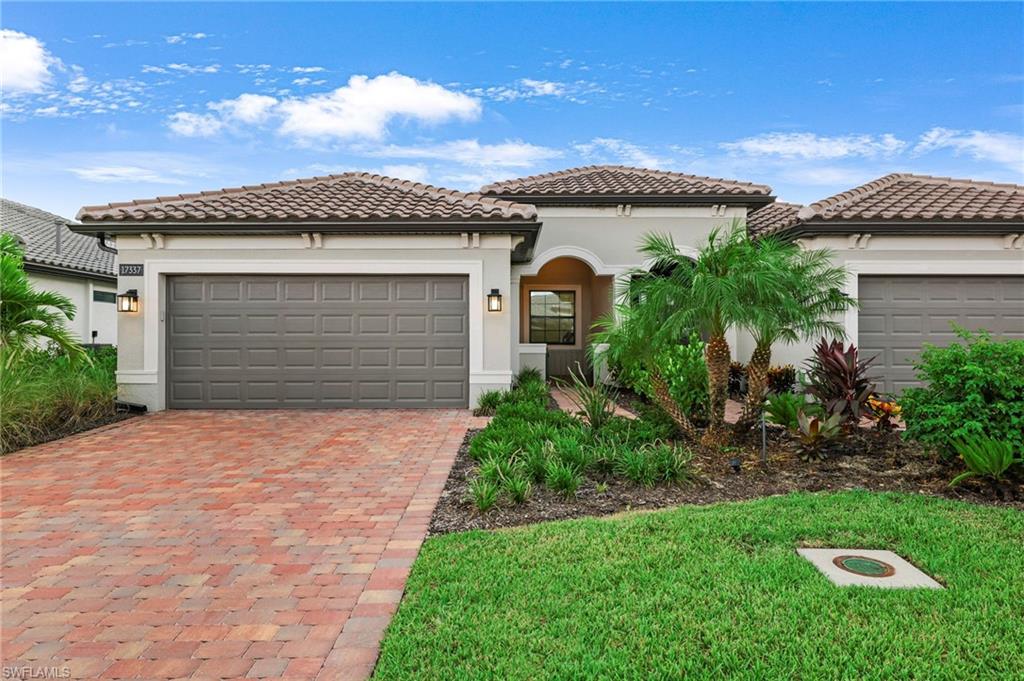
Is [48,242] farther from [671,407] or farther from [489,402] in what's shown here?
[671,407]

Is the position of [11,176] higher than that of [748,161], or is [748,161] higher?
[748,161]

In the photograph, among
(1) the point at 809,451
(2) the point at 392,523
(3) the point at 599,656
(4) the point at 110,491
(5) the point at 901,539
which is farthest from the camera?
(1) the point at 809,451

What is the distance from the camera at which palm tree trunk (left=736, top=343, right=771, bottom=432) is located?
6.38 m

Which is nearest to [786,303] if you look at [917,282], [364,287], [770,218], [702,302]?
[702,302]

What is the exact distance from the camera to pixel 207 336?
10.1m

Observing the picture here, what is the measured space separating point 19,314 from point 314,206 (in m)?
4.91

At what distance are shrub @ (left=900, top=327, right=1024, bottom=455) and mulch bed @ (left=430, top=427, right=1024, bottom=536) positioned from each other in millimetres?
455

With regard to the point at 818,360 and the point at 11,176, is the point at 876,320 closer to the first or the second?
the point at 818,360

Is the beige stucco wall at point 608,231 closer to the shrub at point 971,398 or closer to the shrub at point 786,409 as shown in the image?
the shrub at point 786,409

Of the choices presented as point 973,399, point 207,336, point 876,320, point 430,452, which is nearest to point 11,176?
point 207,336

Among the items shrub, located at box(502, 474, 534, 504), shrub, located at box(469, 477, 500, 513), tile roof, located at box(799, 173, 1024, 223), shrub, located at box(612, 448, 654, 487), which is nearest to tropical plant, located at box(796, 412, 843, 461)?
shrub, located at box(612, 448, 654, 487)

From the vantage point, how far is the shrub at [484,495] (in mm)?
4551

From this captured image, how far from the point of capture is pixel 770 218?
1398 cm

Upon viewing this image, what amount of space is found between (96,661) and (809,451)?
253 inches
